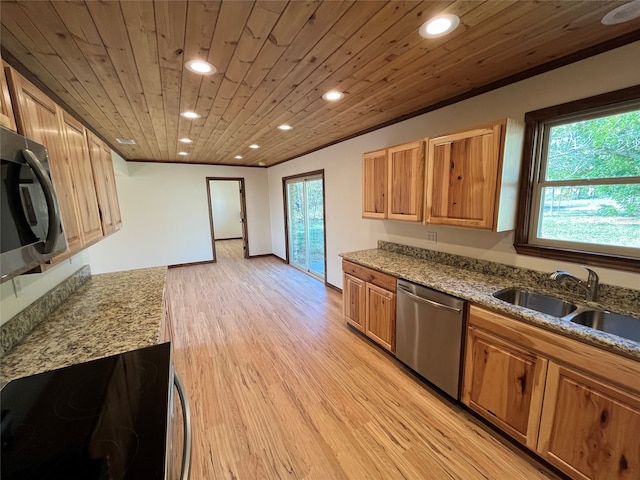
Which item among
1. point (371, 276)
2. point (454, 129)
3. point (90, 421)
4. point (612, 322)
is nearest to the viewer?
point (90, 421)

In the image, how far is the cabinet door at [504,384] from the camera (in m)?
1.58

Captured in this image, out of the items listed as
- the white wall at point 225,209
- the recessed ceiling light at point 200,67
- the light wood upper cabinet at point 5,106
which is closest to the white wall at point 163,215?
the white wall at point 225,209

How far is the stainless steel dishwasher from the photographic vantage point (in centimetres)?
199

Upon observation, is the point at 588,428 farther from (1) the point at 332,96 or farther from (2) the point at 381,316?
(1) the point at 332,96

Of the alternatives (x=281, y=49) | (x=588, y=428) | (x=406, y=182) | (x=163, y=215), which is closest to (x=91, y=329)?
(x=281, y=49)

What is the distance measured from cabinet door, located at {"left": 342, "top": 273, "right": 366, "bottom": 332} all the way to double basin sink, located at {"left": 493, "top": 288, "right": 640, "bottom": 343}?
1.36 m

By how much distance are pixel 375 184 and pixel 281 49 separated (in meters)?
1.76

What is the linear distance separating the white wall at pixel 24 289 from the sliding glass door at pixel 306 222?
3.58 metres

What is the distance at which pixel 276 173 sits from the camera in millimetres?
6527

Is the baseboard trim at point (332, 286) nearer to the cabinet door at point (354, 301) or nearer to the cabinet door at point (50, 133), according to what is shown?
the cabinet door at point (354, 301)

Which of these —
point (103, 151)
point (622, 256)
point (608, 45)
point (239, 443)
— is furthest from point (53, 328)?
point (608, 45)

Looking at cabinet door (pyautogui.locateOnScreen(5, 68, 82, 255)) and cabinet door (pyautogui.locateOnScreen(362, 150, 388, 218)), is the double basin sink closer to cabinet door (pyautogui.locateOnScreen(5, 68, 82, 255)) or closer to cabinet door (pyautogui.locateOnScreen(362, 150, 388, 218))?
cabinet door (pyautogui.locateOnScreen(362, 150, 388, 218))

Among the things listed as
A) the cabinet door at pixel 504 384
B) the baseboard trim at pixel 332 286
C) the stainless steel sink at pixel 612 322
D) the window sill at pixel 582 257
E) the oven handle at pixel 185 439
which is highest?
the window sill at pixel 582 257

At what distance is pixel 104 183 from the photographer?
2.34 m
